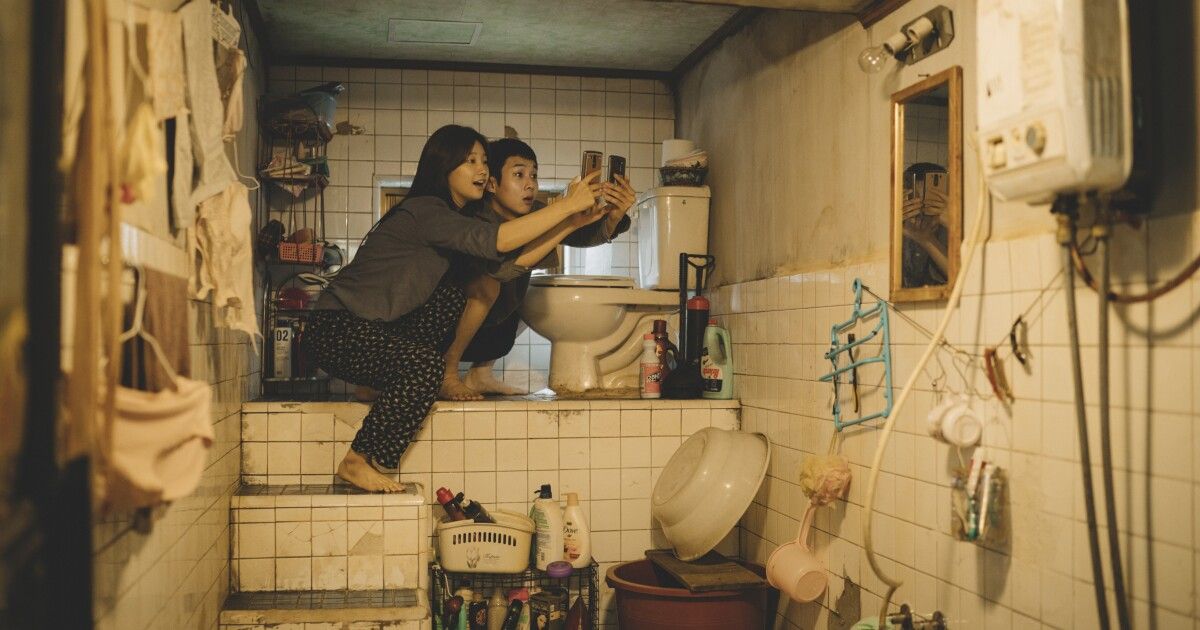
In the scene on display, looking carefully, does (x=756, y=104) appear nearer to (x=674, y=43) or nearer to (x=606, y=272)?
(x=674, y=43)

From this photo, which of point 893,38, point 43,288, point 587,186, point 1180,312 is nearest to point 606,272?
point 587,186

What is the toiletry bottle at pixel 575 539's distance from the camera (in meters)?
3.03

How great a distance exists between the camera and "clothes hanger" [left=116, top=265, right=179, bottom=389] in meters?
1.38

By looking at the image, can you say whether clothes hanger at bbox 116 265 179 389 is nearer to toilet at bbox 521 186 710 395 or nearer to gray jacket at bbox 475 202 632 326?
gray jacket at bbox 475 202 632 326

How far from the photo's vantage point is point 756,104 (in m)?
3.35

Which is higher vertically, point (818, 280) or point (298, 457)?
point (818, 280)

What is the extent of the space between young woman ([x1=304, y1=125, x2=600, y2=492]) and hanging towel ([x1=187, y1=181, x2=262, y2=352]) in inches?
30.3

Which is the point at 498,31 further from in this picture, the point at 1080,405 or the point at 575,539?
the point at 1080,405

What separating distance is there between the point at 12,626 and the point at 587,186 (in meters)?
2.19

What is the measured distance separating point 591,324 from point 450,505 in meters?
0.96

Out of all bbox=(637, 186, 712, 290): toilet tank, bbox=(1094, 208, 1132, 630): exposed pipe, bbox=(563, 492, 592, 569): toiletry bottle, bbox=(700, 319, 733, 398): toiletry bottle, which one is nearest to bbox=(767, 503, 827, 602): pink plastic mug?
bbox=(563, 492, 592, 569): toiletry bottle

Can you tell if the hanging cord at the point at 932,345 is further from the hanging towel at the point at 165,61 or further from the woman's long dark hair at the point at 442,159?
the woman's long dark hair at the point at 442,159

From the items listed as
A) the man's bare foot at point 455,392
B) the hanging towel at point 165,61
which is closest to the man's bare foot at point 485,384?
the man's bare foot at point 455,392

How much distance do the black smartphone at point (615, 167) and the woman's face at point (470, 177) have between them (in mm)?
456
